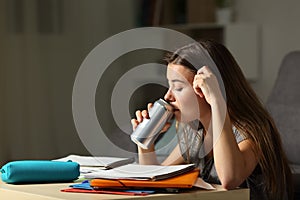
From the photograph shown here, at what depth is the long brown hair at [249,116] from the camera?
203 cm

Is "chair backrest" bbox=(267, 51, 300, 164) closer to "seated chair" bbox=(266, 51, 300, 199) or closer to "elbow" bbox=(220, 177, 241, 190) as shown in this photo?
"seated chair" bbox=(266, 51, 300, 199)

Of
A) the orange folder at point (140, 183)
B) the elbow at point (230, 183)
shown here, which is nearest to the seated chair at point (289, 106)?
the elbow at point (230, 183)

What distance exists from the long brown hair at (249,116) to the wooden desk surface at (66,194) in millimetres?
256

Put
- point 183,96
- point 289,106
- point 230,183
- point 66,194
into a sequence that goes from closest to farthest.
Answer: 1. point 66,194
2. point 230,183
3. point 183,96
4. point 289,106

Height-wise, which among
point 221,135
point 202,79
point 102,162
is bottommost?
point 102,162

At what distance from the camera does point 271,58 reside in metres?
3.97

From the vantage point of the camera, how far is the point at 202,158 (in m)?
2.16

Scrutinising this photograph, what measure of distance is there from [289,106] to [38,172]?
1538 mm

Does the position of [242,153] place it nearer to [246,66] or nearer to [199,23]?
[246,66]

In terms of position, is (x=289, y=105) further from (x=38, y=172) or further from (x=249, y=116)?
(x=38, y=172)

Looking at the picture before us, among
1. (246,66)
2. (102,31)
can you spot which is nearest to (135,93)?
(102,31)

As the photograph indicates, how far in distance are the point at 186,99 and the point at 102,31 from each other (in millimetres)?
2308

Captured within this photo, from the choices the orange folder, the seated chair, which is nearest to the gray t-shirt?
the orange folder

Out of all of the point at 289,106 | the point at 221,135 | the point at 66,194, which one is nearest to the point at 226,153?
the point at 221,135
